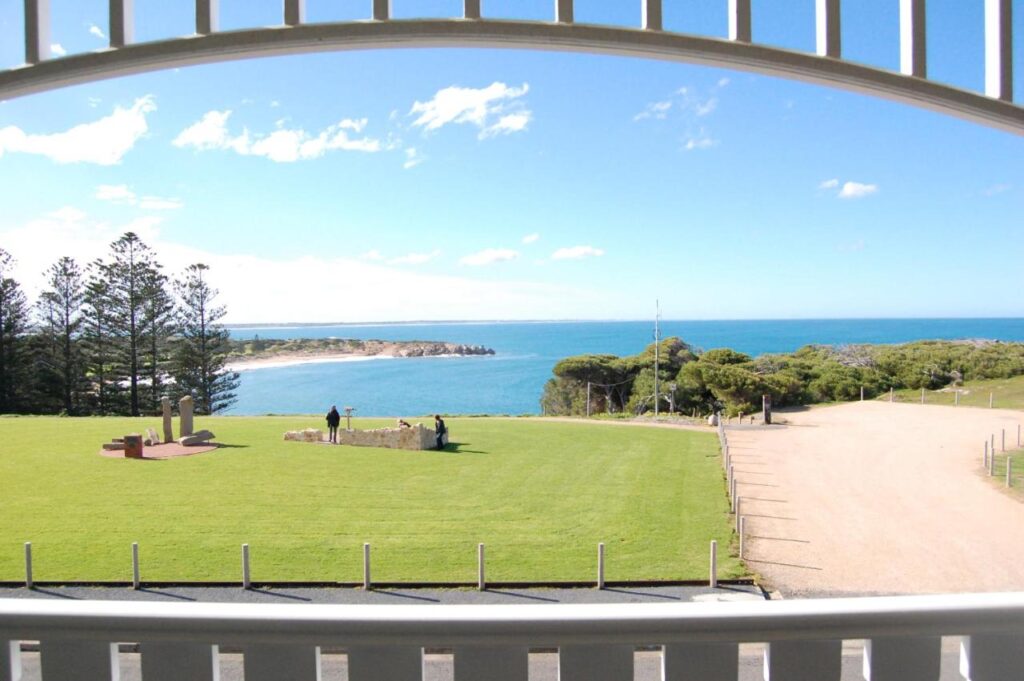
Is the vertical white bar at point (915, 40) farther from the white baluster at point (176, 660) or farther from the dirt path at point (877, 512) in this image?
the dirt path at point (877, 512)

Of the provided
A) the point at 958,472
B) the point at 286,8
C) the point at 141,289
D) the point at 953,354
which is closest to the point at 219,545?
the point at 286,8

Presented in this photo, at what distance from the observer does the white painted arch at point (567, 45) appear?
1.31 meters

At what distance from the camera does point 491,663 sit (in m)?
0.85

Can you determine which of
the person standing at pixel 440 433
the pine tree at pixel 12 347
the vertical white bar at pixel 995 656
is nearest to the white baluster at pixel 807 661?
the vertical white bar at pixel 995 656

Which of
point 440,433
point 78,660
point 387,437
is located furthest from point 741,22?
point 387,437

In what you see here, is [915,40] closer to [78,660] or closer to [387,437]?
[78,660]

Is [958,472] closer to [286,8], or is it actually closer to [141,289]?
[286,8]

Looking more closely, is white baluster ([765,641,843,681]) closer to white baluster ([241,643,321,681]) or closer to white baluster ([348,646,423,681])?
white baluster ([348,646,423,681])

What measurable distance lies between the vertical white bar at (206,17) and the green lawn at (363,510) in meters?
6.00

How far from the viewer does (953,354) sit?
94.0 ft

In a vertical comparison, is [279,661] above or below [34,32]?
below

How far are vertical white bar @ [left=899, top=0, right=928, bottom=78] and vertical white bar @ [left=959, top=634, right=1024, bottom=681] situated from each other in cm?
109

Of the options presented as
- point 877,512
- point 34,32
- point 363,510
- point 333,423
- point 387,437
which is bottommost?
point 877,512

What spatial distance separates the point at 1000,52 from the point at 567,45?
0.90m
